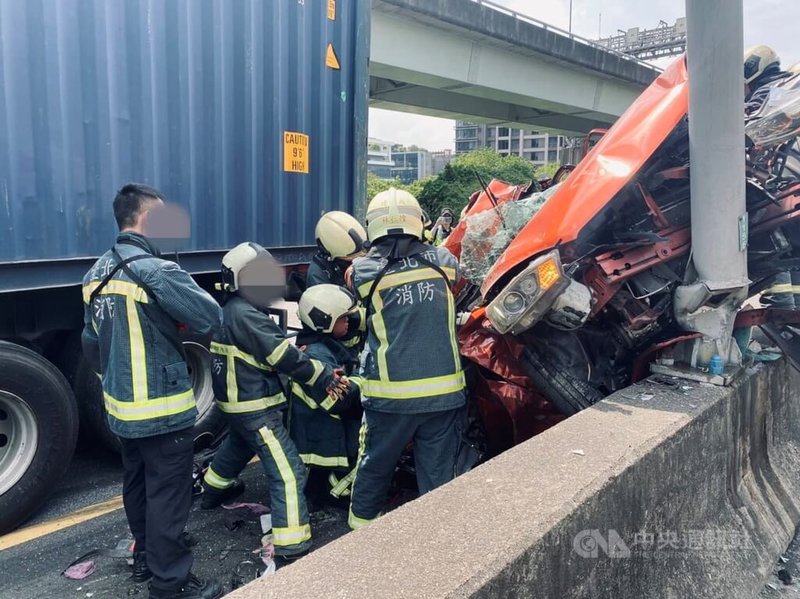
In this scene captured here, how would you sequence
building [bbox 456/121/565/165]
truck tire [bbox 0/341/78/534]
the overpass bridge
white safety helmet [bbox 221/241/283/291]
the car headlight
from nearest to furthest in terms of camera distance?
the car headlight
white safety helmet [bbox 221/241/283/291]
truck tire [bbox 0/341/78/534]
the overpass bridge
building [bbox 456/121/565/165]

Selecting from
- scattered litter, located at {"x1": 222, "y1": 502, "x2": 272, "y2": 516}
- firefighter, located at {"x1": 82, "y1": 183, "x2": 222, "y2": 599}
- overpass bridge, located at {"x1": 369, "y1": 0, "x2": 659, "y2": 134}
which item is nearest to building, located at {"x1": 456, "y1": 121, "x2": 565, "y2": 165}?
overpass bridge, located at {"x1": 369, "y1": 0, "x2": 659, "y2": 134}

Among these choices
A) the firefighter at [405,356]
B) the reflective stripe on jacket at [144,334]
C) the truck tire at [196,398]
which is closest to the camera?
the reflective stripe on jacket at [144,334]

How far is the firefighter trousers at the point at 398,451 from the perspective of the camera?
9.54ft

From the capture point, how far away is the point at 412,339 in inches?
113

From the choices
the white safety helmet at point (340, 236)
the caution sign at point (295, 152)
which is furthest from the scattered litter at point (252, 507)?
the caution sign at point (295, 152)

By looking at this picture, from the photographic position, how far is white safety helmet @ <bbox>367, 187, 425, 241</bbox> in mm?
2910

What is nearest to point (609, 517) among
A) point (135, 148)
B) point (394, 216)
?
point (394, 216)

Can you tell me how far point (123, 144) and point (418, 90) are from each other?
1436 centimetres

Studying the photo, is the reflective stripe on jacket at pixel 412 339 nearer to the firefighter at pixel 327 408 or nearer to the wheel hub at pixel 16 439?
the firefighter at pixel 327 408

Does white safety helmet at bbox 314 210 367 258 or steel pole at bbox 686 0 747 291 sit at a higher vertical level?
steel pole at bbox 686 0 747 291

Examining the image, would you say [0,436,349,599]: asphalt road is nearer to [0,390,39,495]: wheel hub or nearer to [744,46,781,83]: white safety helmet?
[0,390,39,495]: wheel hub

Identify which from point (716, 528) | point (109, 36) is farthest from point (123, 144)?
point (716, 528)

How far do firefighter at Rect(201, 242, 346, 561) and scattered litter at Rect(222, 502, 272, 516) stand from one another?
44 cm

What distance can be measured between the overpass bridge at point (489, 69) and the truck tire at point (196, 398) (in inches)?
383
